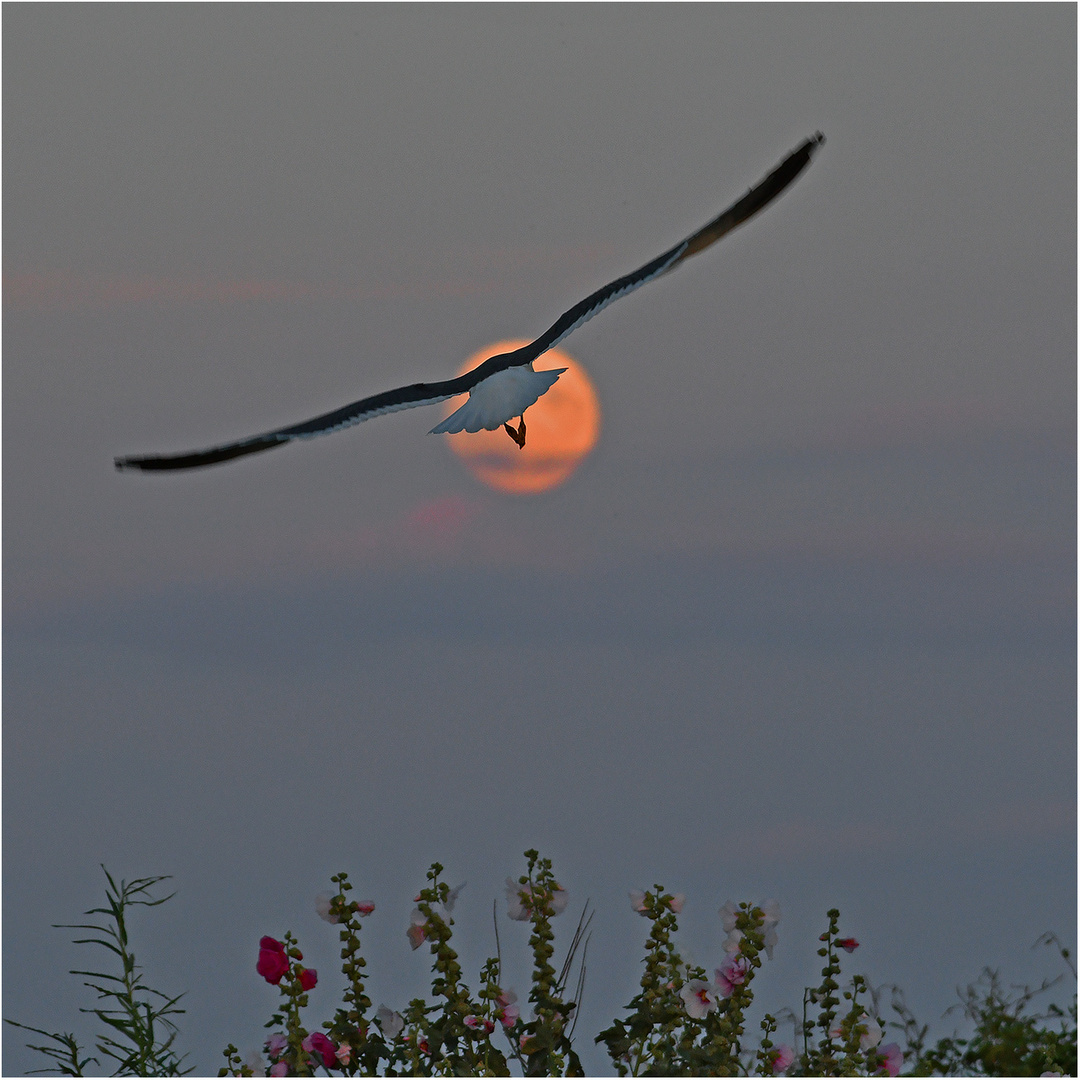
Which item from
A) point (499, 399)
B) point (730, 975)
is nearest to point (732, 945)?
point (730, 975)

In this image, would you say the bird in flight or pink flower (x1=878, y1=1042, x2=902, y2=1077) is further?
the bird in flight

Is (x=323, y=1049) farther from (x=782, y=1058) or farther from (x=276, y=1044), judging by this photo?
(x=782, y=1058)

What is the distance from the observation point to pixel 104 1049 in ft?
23.7

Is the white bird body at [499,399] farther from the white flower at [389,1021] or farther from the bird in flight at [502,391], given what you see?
the white flower at [389,1021]

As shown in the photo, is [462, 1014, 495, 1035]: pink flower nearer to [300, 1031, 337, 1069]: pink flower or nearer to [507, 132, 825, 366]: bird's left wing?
[300, 1031, 337, 1069]: pink flower

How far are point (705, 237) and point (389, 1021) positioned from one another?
17.4 feet

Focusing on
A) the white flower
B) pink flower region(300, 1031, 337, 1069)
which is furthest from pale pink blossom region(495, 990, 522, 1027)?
pink flower region(300, 1031, 337, 1069)

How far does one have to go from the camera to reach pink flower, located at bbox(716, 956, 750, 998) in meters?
7.31

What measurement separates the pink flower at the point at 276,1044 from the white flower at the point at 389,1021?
487 millimetres

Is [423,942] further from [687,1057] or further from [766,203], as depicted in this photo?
[766,203]

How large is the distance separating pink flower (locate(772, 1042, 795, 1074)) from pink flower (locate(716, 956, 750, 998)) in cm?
47

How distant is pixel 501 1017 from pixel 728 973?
1.19 metres

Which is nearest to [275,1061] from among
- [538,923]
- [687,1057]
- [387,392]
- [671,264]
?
[538,923]

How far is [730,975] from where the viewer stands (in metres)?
7.32
